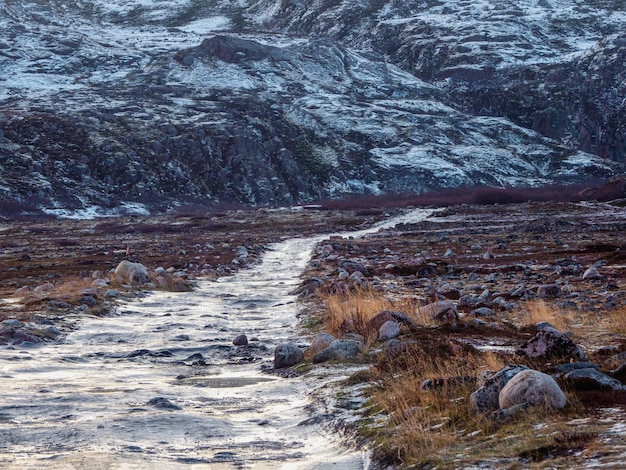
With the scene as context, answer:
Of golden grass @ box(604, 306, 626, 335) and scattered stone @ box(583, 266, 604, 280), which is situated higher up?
golden grass @ box(604, 306, 626, 335)

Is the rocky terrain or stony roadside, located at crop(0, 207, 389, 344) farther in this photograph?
stony roadside, located at crop(0, 207, 389, 344)

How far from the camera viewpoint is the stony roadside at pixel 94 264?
17256 mm

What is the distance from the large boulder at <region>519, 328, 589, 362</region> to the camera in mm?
9024

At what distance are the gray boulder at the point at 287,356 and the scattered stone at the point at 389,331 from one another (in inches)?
55.1

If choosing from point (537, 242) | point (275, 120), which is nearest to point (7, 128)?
point (275, 120)

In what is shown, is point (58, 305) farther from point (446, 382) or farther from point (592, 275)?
point (592, 275)

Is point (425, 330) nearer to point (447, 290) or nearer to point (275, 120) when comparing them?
point (447, 290)

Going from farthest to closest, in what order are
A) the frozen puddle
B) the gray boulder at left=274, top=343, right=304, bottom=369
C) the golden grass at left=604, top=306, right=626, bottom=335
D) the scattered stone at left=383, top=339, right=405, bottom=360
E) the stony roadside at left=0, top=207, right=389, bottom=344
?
the stony roadside at left=0, top=207, right=389, bottom=344 < the golden grass at left=604, top=306, right=626, bottom=335 < the gray boulder at left=274, top=343, right=304, bottom=369 < the scattered stone at left=383, top=339, right=405, bottom=360 < the frozen puddle

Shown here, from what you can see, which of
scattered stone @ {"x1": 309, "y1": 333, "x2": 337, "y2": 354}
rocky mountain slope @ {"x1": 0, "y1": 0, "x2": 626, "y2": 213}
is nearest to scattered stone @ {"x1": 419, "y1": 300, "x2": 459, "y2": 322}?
scattered stone @ {"x1": 309, "y1": 333, "x2": 337, "y2": 354}

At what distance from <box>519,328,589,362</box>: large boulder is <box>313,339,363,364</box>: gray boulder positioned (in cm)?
298

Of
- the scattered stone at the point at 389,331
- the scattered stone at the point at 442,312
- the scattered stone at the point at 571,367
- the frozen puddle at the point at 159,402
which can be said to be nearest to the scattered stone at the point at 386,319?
the scattered stone at the point at 389,331

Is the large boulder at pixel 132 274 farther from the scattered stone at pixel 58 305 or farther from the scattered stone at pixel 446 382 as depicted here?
the scattered stone at pixel 446 382

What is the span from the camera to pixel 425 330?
12273 millimetres

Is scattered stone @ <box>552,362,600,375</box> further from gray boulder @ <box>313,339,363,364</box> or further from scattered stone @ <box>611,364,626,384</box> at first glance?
gray boulder @ <box>313,339,363,364</box>
